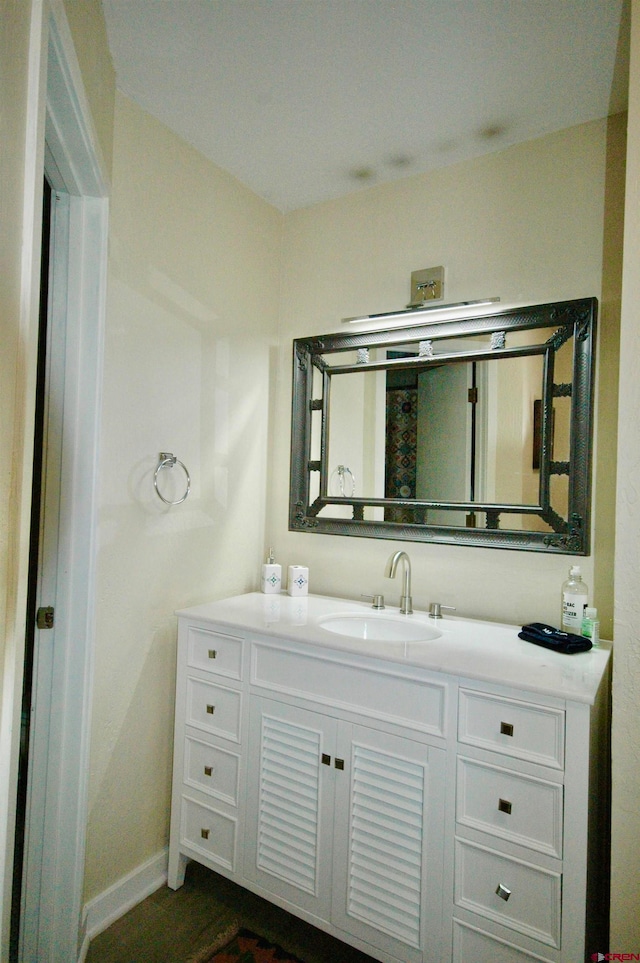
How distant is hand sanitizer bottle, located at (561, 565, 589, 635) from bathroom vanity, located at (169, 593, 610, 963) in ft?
0.33

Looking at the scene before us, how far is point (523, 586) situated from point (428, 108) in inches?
63.0

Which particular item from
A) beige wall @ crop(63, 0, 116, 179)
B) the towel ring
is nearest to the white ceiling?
beige wall @ crop(63, 0, 116, 179)

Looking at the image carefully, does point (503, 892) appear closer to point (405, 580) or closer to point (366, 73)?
point (405, 580)

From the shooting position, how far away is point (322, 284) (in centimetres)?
236

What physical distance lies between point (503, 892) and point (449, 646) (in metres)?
0.57

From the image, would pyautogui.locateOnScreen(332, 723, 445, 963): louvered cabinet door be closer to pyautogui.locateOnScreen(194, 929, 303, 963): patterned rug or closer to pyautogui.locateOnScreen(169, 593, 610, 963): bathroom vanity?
pyautogui.locateOnScreen(169, 593, 610, 963): bathroom vanity

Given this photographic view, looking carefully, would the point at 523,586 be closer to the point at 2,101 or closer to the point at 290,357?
the point at 290,357

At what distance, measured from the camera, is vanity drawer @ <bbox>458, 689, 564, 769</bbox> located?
1.24m

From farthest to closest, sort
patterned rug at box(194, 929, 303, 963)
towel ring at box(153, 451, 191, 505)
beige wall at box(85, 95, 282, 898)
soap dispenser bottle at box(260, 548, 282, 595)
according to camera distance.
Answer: soap dispenser bottle at box(260, 548, 282, 595), towel ring at box(153, 451, 191, 505), beige wall at box(85, 95, 282, 898), patterned rug at box(194, 929, 303, 963)

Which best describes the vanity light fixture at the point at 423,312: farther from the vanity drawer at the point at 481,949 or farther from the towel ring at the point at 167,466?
the vanity drawer at the point at 481,949

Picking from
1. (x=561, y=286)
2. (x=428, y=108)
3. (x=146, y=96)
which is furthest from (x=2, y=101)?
(x=561, y=286)

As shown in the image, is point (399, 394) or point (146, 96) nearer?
point (146, 96)

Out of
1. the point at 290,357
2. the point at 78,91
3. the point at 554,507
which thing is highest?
the point at 78,91

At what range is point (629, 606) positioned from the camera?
1204 mm
